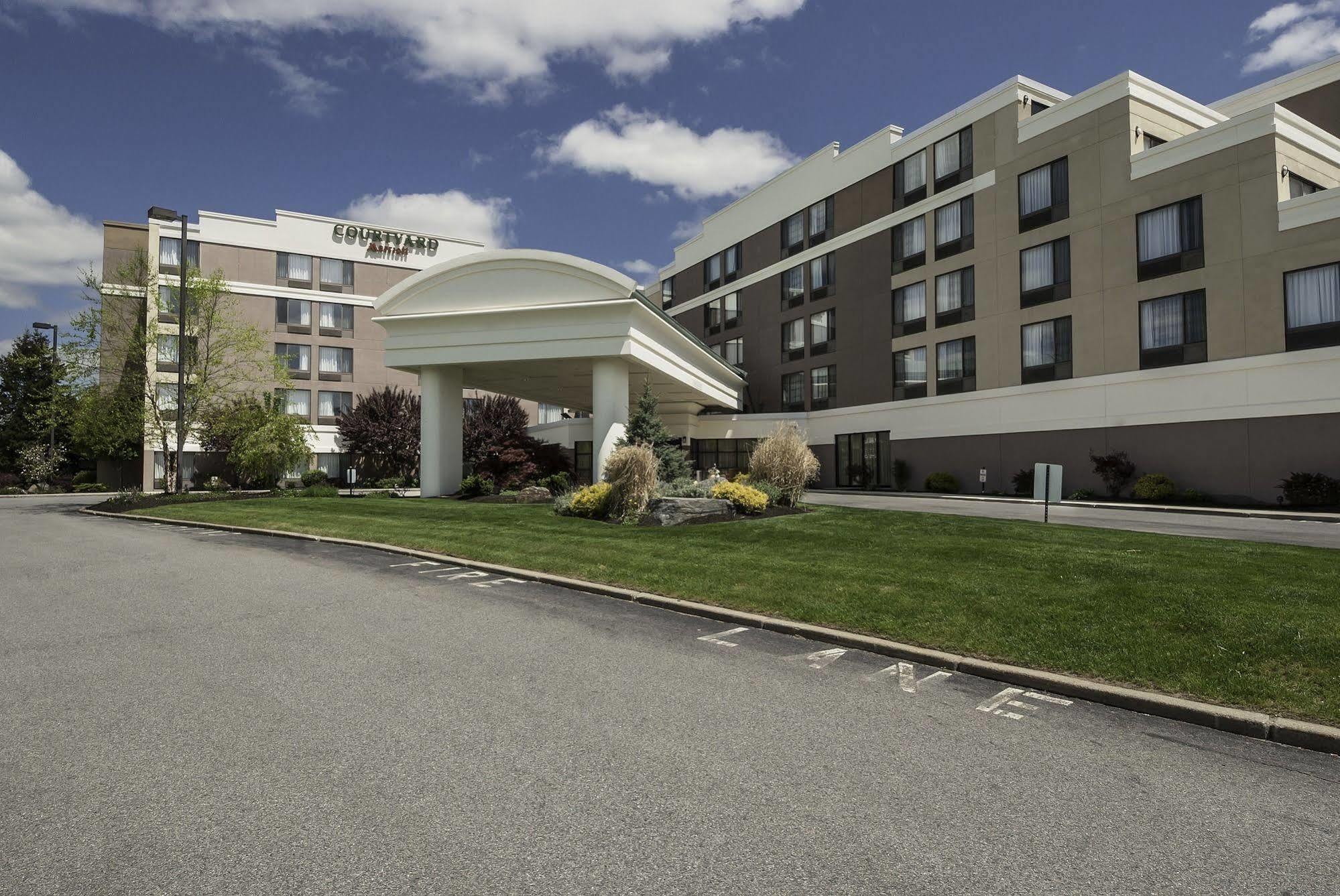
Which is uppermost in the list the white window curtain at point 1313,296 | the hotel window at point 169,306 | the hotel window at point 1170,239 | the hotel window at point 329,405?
the hotel window at point 1170,239

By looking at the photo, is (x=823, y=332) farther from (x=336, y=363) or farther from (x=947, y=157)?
(x=336, y=363)

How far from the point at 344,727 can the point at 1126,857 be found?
15.2 ft

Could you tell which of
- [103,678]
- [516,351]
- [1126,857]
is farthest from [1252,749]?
[516,351]

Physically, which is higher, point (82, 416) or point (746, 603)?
point (82, 416)

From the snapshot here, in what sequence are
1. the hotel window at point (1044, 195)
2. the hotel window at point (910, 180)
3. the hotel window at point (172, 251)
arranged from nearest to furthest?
the hotel window at point (1044, 195), the hotel window at point (910, 180), the hotel window at point (172, 251)

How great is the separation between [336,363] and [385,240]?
9953 mm

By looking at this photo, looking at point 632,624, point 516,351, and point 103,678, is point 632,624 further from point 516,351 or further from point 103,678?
point 516,351

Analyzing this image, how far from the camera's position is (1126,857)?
3.48 m

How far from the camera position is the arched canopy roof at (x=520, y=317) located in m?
23.5

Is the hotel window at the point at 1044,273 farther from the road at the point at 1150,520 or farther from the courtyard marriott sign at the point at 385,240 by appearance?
the courtyard marriott sign at the point at 385,240

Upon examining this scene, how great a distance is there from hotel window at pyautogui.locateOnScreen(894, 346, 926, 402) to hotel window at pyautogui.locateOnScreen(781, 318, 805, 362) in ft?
24.5

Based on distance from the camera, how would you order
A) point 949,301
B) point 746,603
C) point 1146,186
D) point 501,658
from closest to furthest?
point 501,658, point 746,603, point 1146,186, point 949,301

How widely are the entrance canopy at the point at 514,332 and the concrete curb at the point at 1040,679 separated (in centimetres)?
1291

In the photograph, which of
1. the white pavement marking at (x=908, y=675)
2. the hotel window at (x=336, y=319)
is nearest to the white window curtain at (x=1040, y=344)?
the white pavement marking at (x=908, y=675)
